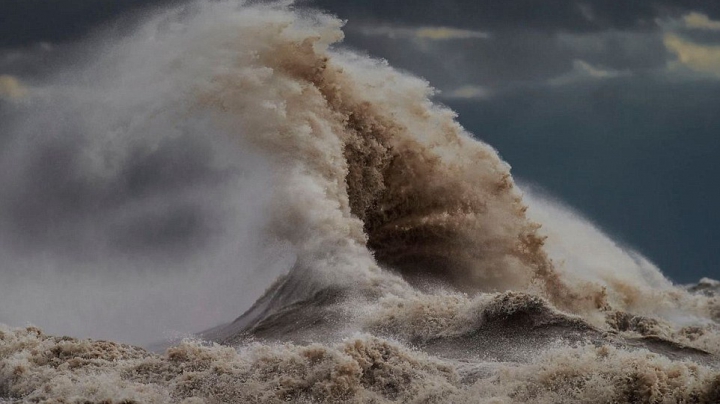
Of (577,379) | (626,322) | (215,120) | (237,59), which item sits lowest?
(577,379)

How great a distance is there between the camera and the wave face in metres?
12.6

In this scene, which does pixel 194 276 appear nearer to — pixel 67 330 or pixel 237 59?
pixel 67 330

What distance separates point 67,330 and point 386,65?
37.8 feet

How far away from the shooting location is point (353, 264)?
19406 mm

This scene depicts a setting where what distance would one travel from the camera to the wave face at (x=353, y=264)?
41.3 feet

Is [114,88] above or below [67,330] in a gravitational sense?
above

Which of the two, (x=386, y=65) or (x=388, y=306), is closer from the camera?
(x=388, y=306)

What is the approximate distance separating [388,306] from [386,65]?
10.8m

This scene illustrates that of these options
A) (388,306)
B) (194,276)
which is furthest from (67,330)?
(388,306)

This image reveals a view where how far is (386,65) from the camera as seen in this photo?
25.9 m

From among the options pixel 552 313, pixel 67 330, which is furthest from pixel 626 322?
pixel 67 330

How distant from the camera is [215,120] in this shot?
23.4 metres

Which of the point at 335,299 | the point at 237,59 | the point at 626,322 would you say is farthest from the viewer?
the point at 237,59

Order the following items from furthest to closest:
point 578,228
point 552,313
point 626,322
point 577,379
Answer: point 578,228 → point 626,322 → point 552,313 → point 577,379
